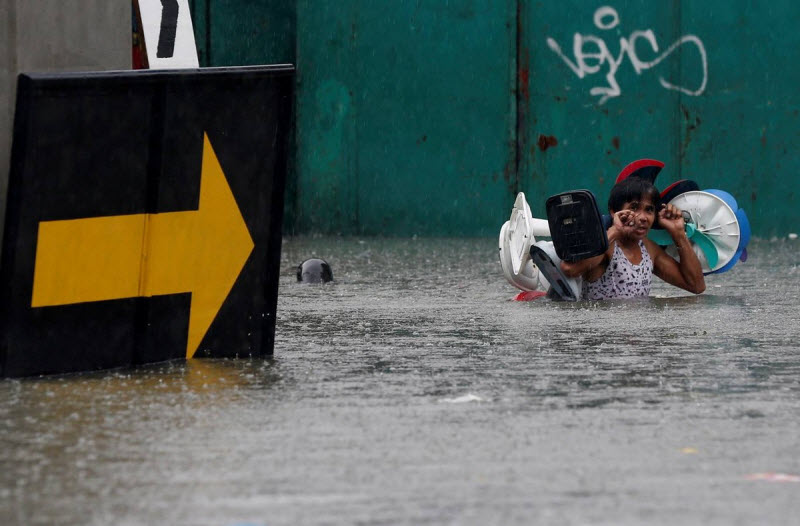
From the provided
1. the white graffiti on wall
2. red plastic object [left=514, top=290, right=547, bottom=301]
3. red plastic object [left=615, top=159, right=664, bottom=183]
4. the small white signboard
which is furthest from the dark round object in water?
the white graffiti on wall

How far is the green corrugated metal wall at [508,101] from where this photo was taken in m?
13.9

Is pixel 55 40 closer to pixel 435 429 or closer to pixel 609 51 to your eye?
pixel 435 429

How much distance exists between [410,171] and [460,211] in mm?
578

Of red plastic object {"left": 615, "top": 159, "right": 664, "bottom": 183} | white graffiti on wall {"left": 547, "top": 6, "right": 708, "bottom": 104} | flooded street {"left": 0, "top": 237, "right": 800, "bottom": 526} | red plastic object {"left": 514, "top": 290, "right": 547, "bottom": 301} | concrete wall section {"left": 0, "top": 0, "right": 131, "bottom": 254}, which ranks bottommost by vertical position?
flooded street {"left": 0, "top": 237, "right": 800, "bottom": 526}

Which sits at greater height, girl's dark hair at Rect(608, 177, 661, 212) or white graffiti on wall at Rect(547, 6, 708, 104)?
white graffiti on wall at Rect(547, 6, 708, 104)

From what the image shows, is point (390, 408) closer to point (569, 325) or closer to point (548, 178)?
point (569, 325)

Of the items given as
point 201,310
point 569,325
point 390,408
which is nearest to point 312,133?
point 569,325

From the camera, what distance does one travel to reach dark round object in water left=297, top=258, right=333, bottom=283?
9.23 m

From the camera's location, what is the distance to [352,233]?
14227 millimetres

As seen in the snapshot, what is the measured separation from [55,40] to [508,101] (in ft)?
29.4

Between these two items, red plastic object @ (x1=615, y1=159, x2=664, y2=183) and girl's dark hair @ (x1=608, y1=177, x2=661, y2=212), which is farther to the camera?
red plastic object @ (x1=615, y1=159, x2=664, y2=183)

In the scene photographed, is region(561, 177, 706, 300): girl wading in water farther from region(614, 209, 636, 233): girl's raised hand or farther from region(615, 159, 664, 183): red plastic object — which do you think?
region(615, 159, 664, 183): red plastic object

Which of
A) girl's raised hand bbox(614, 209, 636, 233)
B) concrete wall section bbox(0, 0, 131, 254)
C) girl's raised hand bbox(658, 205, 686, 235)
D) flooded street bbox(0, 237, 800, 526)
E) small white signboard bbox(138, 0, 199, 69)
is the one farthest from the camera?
girl's raised hand bbox(658, 205, 686, 235)

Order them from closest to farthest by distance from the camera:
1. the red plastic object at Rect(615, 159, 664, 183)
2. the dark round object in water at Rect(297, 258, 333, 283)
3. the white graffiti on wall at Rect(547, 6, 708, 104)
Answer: the red plastic object at Rect(615, 159, 664, 183)
the dark round object in water at Rect(297, 258, 333, 283)
the white graffiti on wall at Rect(547, 6, 708, 104)
